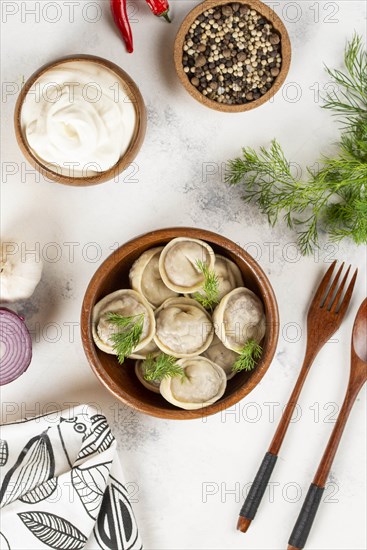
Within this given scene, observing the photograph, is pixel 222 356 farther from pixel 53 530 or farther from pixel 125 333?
pixel 53 530

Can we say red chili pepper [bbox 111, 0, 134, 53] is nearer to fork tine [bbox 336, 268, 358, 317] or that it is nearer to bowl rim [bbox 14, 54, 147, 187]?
bowl rim [bbox 14, 54, 147, 187]

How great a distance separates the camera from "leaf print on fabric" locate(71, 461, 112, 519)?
1.40 m

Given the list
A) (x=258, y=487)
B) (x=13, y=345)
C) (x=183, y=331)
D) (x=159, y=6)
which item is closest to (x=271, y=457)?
(x=258, y=487)

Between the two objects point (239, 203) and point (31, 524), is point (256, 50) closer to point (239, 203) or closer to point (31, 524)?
point (239, 203)

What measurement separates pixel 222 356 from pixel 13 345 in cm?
41

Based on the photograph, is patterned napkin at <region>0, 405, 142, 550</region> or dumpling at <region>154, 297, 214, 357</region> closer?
dumpling at <region>154, 297, 214, 357</region>

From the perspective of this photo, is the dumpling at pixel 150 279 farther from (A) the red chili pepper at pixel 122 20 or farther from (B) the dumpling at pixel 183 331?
(A) the red chili pepper at pixel 122 20

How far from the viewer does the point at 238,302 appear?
129 cm

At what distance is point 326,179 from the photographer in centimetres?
144

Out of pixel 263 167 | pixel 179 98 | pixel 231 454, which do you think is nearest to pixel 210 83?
pixel 179 98

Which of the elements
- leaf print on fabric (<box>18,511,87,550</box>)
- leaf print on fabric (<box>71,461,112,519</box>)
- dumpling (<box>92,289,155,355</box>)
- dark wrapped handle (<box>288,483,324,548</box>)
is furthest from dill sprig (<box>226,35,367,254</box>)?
leaf print on fabric (<box>18,511,87,550</box>)

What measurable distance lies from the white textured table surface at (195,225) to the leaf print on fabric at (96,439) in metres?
0.05

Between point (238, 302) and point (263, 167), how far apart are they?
0.31 metres

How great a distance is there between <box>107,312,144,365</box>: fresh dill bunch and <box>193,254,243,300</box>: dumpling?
14 cm
